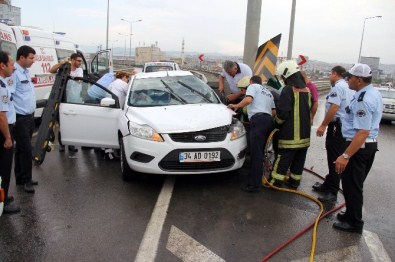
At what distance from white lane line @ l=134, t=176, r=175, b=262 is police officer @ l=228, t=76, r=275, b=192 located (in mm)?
1076

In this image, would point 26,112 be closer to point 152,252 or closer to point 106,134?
point 106,134

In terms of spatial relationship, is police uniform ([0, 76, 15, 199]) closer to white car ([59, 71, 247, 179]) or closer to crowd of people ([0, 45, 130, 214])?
crowd of people ([0, 45, 130, 214])

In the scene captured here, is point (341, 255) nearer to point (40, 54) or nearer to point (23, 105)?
point (23, 105)

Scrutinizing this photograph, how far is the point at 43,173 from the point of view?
18.0ft

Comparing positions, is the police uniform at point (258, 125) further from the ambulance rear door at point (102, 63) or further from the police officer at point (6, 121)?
the ambulance rear door at point (102, 63)

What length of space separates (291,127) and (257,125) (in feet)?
1.48

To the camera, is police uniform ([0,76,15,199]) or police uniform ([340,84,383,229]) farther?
police uniform ([0,76,15,199])

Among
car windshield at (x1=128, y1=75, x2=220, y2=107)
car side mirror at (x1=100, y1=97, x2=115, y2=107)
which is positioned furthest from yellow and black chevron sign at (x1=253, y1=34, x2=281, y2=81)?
car side mirror at (x1=100, y1=97, x2=115, y2=107)

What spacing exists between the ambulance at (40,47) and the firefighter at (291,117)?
16.3 feet

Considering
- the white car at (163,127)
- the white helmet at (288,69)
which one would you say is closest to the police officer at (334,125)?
the white helmet at (288,69)

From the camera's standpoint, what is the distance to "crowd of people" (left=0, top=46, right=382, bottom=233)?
12.2ft

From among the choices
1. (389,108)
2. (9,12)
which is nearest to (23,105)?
(389,108)

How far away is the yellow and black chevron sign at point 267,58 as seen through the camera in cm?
836

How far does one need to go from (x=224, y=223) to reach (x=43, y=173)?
10.1 ft
